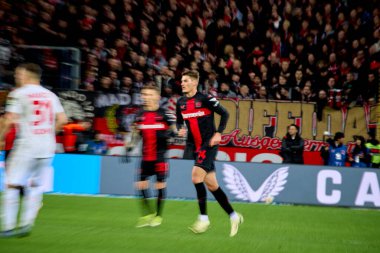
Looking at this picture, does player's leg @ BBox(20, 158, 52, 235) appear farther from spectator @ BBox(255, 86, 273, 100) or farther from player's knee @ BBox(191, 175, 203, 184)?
spectator @ BBox(255, 86, 273, 100)

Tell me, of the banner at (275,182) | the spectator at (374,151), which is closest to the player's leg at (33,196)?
the banner at (275,182)

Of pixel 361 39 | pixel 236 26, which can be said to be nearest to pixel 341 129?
pixel 361 39

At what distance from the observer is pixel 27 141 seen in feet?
22.1

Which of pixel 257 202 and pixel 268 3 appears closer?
pixel 257 202

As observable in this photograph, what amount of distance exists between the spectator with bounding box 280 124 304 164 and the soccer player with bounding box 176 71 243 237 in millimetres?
5935

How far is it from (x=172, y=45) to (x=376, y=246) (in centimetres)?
953

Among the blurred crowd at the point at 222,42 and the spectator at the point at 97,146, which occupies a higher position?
the blurred crowd at the point at 222,42

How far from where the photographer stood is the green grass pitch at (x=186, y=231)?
674 centimetres

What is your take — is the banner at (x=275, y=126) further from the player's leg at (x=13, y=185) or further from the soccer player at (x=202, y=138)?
the player's leg at (x=13, y=185)

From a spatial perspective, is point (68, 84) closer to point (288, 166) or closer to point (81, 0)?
point (81, 0)

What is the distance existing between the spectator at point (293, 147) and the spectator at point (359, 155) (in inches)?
65.0

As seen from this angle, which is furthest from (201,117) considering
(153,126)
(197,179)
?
(153,126)

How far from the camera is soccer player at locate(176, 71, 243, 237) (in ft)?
25.8

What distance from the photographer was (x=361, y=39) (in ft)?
52.5
